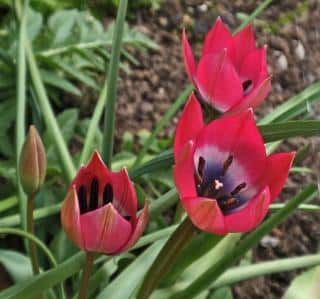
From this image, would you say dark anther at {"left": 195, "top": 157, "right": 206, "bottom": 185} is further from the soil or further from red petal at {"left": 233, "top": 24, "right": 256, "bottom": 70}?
the soil

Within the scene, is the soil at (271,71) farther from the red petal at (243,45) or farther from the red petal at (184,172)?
the red petal at (184,172)

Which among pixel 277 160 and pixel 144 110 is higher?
pixel 277 160

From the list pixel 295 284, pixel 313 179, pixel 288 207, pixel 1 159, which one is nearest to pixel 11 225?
pixel 1 159

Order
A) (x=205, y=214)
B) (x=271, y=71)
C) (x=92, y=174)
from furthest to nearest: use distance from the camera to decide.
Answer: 1. (x=271, y=71)
2. (x=92, y=174)
3. (x=205, y=214)

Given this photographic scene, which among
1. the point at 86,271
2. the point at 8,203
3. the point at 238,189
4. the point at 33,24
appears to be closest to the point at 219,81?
the point at 238,189

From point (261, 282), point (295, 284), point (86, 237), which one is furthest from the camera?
point (261, 282)

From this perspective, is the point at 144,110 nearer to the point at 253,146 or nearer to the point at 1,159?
the point at 1,159

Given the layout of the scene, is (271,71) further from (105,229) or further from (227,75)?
(105,229)
